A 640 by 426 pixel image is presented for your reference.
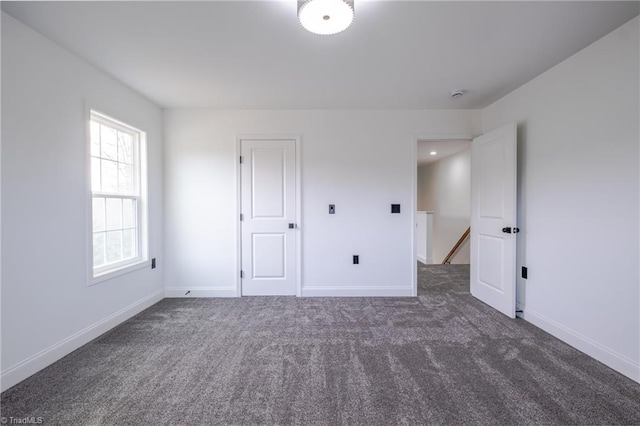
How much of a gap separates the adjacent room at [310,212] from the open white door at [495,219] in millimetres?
30

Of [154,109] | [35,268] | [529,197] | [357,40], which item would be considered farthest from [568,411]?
[154,109]

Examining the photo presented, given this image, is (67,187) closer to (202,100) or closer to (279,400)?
(202,100)

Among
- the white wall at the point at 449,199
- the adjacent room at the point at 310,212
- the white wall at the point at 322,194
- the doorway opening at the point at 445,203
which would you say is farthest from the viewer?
the white wall at the point at 449,199

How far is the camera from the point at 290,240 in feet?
10.8

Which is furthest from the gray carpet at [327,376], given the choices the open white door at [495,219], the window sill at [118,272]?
the window sill at [118,272]

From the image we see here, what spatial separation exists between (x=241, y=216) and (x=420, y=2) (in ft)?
8.85

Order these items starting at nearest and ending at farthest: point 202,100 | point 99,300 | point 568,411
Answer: point 568,411
point 99,300
point 202,100

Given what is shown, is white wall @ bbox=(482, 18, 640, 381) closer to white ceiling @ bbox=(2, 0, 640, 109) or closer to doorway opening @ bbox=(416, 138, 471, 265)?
white ceiling @ bbox=(2, 0, 640, 109)

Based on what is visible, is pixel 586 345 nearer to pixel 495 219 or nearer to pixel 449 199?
pixel 495 219

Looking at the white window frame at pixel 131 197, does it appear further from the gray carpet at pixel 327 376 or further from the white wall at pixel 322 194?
the gray carpet at pixel 327 376

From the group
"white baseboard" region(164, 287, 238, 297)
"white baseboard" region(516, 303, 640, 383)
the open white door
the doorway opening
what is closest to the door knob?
the open white door

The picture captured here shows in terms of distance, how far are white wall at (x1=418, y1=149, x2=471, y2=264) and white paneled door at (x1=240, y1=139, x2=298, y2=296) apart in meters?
4.03

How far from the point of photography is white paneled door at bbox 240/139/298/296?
3260mm

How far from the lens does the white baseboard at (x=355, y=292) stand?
327 centimetres
